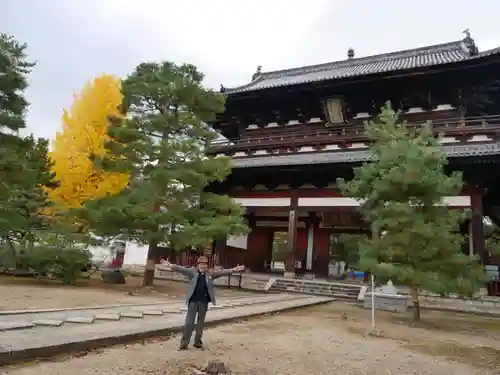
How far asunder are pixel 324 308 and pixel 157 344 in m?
7.38

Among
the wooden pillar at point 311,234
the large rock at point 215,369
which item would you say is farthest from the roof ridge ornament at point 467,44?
the large rock at point 215,369

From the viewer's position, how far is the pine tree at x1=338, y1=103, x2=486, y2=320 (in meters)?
8.81

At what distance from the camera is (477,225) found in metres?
13.1

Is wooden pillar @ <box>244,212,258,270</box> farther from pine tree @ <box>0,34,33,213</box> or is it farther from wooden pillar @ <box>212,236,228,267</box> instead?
pine tree @ <box>0,34,33,213</box>

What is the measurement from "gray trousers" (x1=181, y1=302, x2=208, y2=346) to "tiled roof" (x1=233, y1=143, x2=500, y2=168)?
1002 cm

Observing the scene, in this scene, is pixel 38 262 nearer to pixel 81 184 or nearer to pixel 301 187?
pixel 81 184

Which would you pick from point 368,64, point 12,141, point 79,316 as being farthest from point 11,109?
point 368,64

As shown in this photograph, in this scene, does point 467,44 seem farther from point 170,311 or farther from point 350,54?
point 170,311

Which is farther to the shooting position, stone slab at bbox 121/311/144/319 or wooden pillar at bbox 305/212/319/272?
wooden pillar at bbox 305/212/319/272

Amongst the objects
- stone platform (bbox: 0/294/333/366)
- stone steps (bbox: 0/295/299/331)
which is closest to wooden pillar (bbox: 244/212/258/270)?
stone platform (bbox: 0/294/333/366)

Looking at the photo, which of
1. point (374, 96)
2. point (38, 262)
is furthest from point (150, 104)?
point (374, 96)

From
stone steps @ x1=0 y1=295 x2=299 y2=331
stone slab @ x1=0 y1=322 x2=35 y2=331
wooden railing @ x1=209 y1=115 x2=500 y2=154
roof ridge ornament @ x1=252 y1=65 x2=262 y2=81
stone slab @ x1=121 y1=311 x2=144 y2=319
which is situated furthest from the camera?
roof ridge ornament @ x1=252 y1=65 x2=262 y2=81

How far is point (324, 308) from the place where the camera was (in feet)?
38.0

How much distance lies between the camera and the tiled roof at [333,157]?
12.6m
